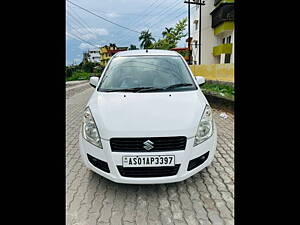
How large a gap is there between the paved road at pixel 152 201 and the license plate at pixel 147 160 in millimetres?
442

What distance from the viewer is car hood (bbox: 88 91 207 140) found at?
81.7 inches

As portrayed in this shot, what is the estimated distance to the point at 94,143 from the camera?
2205mm

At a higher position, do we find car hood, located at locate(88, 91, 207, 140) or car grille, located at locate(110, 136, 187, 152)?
car hood, located at locate(88, 91, 207, 140)

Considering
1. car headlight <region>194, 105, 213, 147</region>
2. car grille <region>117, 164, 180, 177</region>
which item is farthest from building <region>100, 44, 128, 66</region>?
car grille <region>117, 164, 180, 177</region>

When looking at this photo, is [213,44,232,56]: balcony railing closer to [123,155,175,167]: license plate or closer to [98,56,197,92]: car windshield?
[98,56,197,92]: car windshield

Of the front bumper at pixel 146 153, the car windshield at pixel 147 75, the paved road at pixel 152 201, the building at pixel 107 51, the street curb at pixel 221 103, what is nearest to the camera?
the paved road at pixel 152 201

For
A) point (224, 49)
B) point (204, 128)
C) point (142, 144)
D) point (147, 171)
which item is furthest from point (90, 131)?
point (224, 49)

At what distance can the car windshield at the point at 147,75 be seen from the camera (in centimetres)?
291

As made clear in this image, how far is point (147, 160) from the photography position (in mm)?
2053

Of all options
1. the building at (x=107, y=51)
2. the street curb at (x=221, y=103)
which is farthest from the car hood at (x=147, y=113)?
the building at (x=107, y=51)

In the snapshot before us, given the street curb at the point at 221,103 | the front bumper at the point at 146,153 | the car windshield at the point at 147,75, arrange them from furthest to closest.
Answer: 1. the street curb at the point at 221,103
2. the car windshield at the point at 147,75
3. the front bumper at the point at 146,153

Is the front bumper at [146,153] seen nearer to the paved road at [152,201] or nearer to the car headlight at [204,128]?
the car headlight at [204,128]
